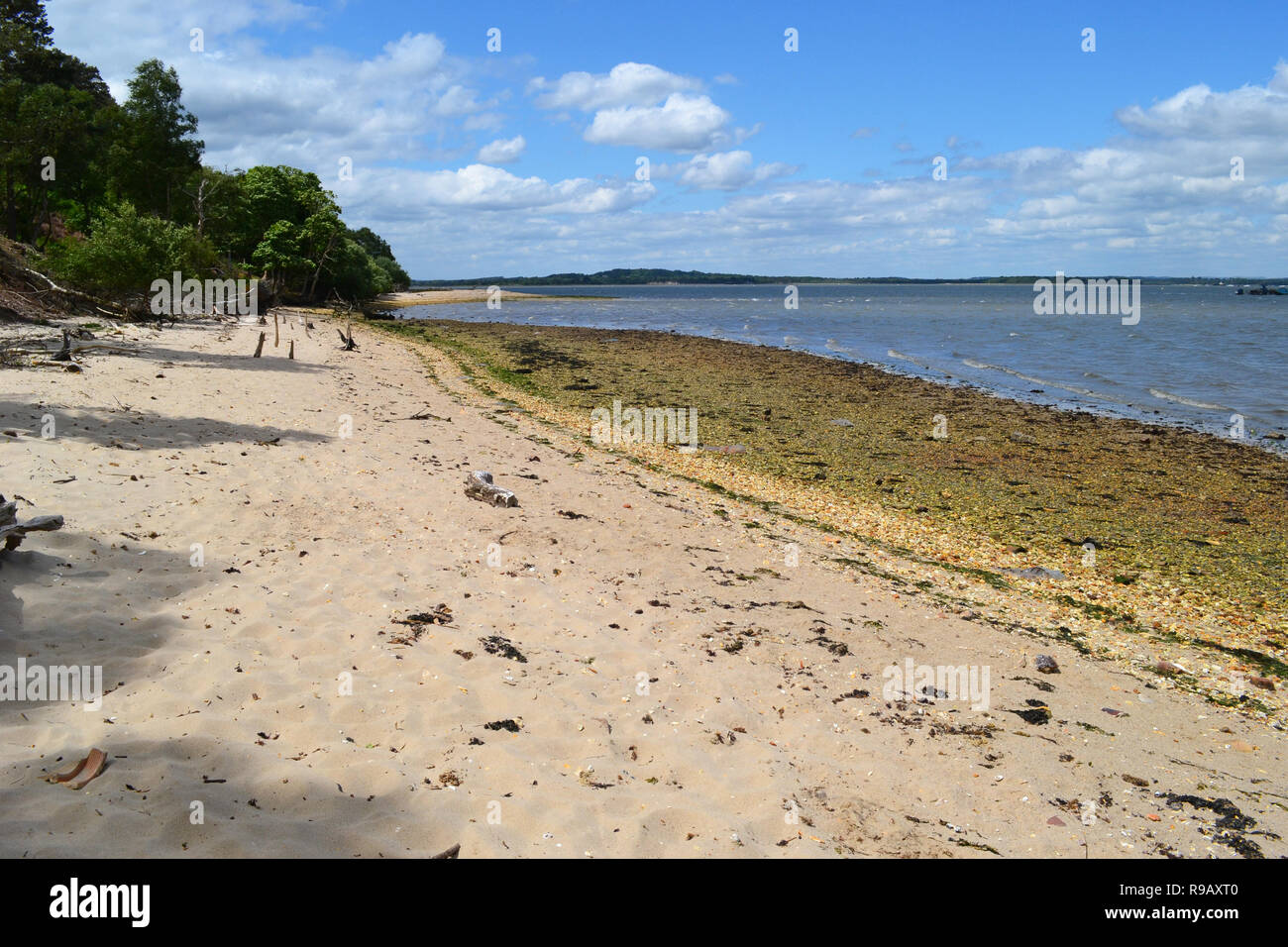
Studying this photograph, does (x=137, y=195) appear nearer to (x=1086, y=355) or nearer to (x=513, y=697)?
(x=513, y=697)

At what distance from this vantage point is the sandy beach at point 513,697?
4754mm

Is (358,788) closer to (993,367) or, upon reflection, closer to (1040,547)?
(1040,547)

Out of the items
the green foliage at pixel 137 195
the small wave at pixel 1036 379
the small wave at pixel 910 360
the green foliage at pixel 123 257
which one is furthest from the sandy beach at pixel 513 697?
the small wave at pixel 910 360

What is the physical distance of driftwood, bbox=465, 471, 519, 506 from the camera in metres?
12.0

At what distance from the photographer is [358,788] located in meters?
4.88

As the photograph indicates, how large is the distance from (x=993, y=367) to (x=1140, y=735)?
3590cm

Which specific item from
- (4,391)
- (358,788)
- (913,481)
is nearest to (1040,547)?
(913,481)

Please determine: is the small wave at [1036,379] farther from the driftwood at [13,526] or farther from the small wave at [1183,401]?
the driftwood at [13,526]

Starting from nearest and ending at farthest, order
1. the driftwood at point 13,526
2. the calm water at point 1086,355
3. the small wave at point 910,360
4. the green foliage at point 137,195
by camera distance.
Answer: the driftwood at point 13,526 < the green foliage at point 137,195 < the calm water at point 1086,355 < the small wave at point 910,360

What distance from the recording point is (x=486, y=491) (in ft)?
40.0

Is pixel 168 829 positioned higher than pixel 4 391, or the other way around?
pixel 4 391

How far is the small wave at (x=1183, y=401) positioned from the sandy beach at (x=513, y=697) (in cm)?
2365

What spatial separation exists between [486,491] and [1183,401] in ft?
94.4
